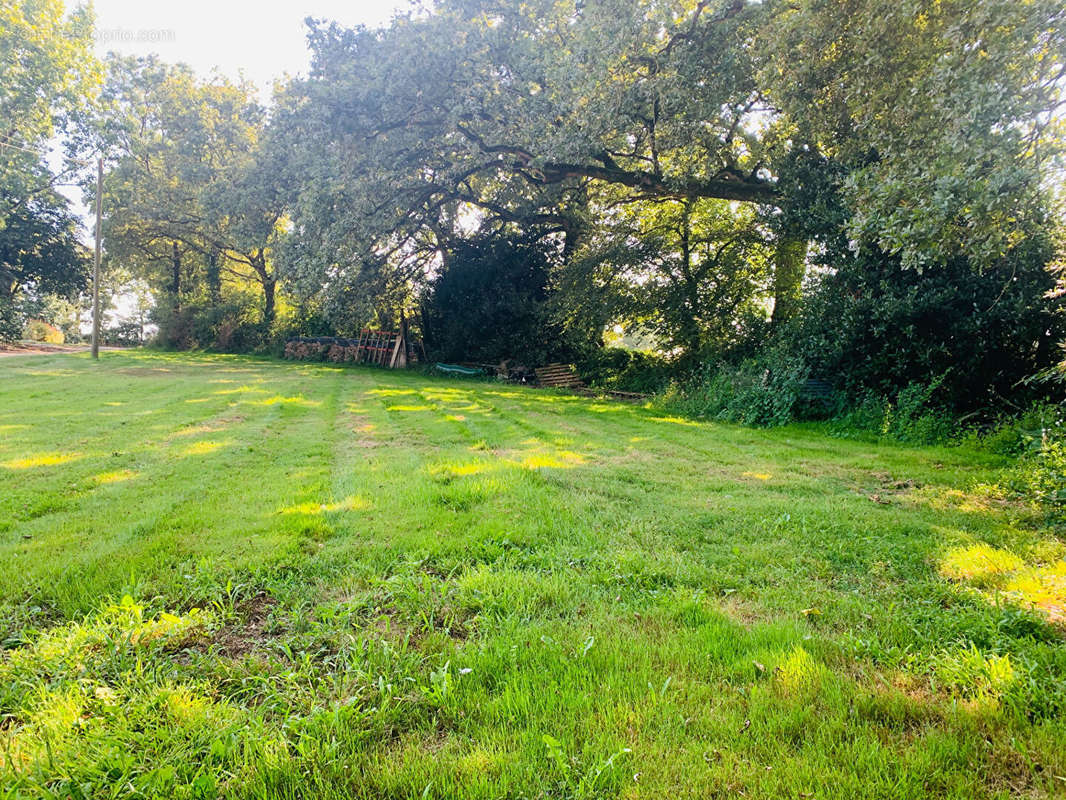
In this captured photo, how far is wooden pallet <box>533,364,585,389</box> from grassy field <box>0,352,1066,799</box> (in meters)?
12.2

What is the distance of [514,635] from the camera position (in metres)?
2.26

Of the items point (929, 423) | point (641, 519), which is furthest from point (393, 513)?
point (929, 423)

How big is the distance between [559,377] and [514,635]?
51.3 ft

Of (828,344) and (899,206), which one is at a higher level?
(899,206)

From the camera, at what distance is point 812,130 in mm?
9031

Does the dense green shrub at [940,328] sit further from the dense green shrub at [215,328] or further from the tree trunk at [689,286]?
the dense green shrub at [215,328]

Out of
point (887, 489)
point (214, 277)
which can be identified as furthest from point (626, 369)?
point (214, 277)

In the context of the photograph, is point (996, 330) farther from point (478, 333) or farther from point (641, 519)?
point (478, 333)

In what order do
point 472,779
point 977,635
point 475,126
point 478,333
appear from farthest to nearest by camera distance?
point 478,333 → point 475,126 → point 977,635 → point 472,779

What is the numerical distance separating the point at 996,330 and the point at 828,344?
2.36 meters

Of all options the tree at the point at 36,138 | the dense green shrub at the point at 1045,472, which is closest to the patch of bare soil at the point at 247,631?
the dense green shrub at the point at 1045,472

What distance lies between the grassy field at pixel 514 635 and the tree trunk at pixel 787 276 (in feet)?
29.1

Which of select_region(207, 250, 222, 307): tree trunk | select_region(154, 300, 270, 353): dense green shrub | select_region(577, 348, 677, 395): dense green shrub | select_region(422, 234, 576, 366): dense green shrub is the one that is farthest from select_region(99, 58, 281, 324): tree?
select_region(577, 348, 677, 395): dense green shrub

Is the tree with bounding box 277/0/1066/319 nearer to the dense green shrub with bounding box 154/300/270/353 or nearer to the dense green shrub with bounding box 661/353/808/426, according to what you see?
the dense green shrub with bounding box 661/353/808/426
